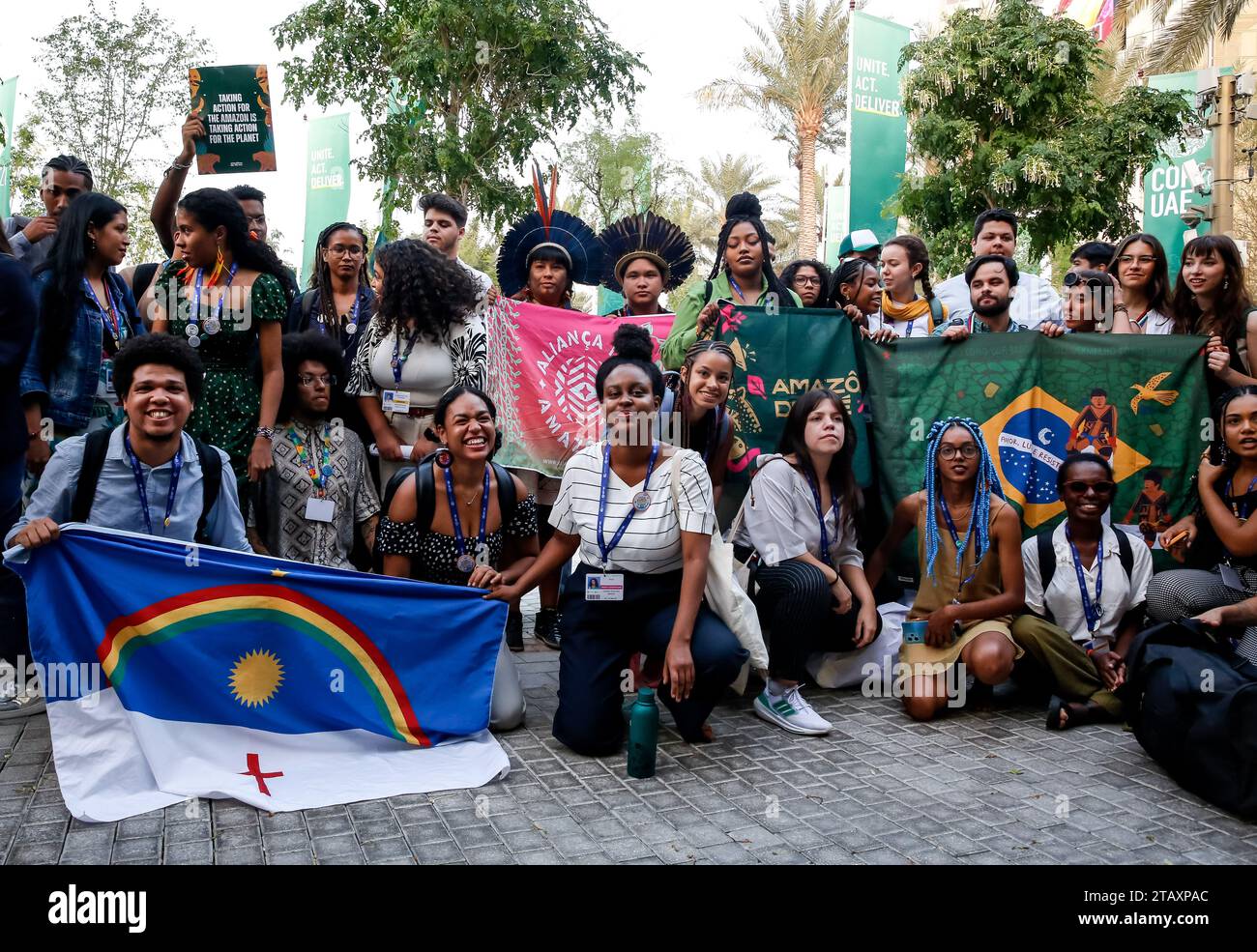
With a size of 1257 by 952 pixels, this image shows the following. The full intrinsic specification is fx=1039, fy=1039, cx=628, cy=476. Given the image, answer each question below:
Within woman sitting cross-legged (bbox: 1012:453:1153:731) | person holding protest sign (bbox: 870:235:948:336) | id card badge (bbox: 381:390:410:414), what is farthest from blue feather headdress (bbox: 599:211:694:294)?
woman sitting cross-legged (bbox: 1012:453:1153:731)

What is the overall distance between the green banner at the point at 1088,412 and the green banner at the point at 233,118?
424 centimetres

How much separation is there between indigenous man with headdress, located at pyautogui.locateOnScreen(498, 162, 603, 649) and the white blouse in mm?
1664

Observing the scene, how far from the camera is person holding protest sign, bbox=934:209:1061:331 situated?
250 inches

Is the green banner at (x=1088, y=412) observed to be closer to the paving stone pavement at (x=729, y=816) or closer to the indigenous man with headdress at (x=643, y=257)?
the paving stone pavement at (x=729, y=816)

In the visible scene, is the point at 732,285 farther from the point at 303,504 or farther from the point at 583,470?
the point at 303,504

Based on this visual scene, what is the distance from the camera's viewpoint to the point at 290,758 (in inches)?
160

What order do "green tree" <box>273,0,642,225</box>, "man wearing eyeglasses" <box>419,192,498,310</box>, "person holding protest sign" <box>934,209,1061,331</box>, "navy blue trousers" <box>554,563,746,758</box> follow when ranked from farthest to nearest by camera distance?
"green tree" <box>273,0,642,225</box>, "person holding protest sign" <box>934,209,1061,331</box>, "man wearing eyeglasses" <box>419,192,498,310</box>, "navy blue trousers" <box>554,563,746,758</box>

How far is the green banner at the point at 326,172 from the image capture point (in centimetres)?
1711

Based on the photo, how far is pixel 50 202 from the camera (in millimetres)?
5801

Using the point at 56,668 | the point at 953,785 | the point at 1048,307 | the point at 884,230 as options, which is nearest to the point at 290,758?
the point at 56,668

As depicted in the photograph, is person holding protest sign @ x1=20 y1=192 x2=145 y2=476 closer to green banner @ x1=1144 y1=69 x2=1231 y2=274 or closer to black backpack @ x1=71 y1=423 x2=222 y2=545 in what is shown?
black backpack @ x1=71 y1=423 x2=222 y2=545

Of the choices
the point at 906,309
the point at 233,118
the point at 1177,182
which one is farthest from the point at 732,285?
the point at 1177,182

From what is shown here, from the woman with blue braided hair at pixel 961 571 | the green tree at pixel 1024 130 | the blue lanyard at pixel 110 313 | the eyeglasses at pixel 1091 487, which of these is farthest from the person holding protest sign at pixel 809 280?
the green tree at pixel 1024 130

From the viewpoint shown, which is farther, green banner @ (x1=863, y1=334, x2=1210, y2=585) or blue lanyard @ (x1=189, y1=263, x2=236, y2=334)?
green banner @ (x1=863, y1=334, x2=1210, y2=585)
